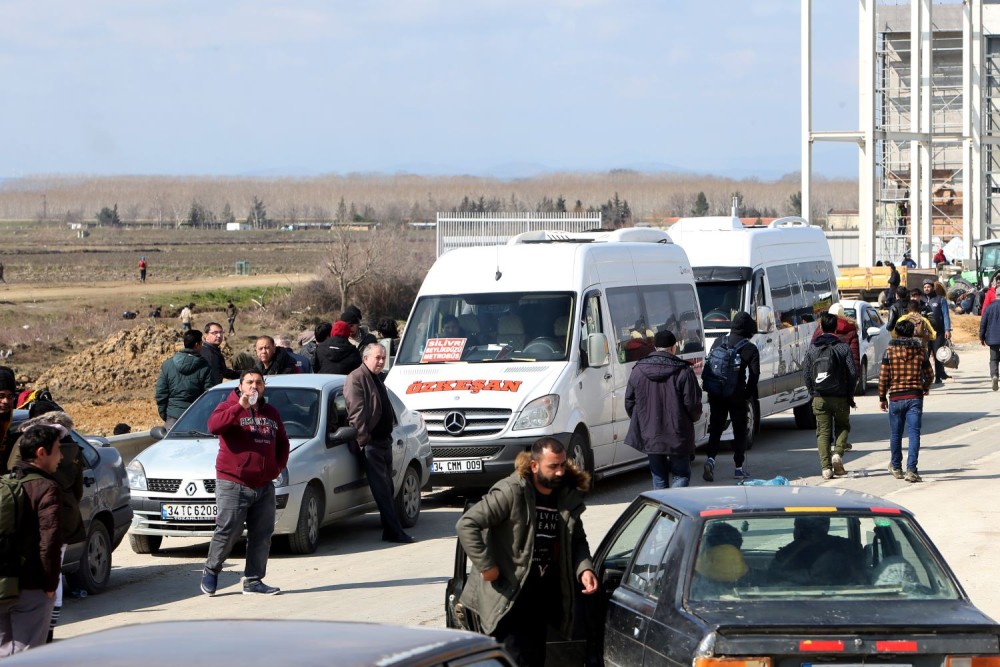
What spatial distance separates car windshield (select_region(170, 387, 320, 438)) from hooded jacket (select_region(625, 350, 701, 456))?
3033 mm

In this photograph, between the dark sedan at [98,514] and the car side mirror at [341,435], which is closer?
the dark sedan at [98,514]

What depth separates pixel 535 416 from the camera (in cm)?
1452

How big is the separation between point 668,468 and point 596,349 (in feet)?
8.55

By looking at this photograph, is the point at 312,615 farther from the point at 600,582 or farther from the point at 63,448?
the point at 600,582

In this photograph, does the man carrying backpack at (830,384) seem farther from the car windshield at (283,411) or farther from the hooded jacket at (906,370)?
the car windshield at (283,411)

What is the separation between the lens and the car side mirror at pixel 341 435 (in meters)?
13.0

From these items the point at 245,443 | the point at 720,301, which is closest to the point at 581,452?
the point at 245,443

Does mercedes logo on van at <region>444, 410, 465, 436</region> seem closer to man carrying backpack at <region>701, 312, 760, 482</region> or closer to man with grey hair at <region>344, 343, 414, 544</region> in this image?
man with grey hair at <region>344, 343, 414, 544</region>

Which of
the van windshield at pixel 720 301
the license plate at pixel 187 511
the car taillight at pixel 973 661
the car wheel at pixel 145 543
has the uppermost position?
the van windshield at pixel 720 301

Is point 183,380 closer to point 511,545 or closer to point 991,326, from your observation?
point 511,545

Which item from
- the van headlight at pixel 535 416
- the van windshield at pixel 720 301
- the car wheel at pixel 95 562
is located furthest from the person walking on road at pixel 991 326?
the car wheel at pixel 95 562

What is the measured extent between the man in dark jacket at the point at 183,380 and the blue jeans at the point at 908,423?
7640 millimetres

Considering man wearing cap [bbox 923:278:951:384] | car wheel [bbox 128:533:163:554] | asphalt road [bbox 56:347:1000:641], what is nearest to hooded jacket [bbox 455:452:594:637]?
asphalt road [bbox 56:347:1000:641]

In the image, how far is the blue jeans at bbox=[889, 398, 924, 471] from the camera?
614 inches
